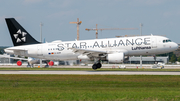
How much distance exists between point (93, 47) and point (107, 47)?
2.27 metres

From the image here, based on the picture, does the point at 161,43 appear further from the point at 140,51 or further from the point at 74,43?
the point at 74,43

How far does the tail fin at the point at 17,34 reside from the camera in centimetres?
4475

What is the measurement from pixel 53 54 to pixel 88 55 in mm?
6452

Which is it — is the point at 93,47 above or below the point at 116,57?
above

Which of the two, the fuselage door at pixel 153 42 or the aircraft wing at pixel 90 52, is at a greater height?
the fuselage door at pixel 153 42

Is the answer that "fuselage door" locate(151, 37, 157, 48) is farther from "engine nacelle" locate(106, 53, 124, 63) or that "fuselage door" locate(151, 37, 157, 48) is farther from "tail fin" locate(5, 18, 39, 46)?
"tail fin" locate(5, 18, 39, 46)

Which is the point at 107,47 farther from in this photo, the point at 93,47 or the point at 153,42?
the point at 153,42

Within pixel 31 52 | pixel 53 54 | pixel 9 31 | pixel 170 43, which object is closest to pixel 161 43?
pixel 170 43

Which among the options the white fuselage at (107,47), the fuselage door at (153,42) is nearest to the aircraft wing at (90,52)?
the white fuselage at (107,47)

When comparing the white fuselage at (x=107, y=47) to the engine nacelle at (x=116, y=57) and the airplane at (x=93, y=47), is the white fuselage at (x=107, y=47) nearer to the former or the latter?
the airplane at (x=93, y=47)

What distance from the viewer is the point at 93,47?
139 feet

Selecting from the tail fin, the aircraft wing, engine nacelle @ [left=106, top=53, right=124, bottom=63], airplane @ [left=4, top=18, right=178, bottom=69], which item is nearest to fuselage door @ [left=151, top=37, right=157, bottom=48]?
airplane @ [left=4, top=18, right=178, bottom=69]

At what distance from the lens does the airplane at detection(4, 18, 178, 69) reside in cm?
4034

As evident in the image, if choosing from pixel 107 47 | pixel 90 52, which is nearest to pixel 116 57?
pixel 107 47
